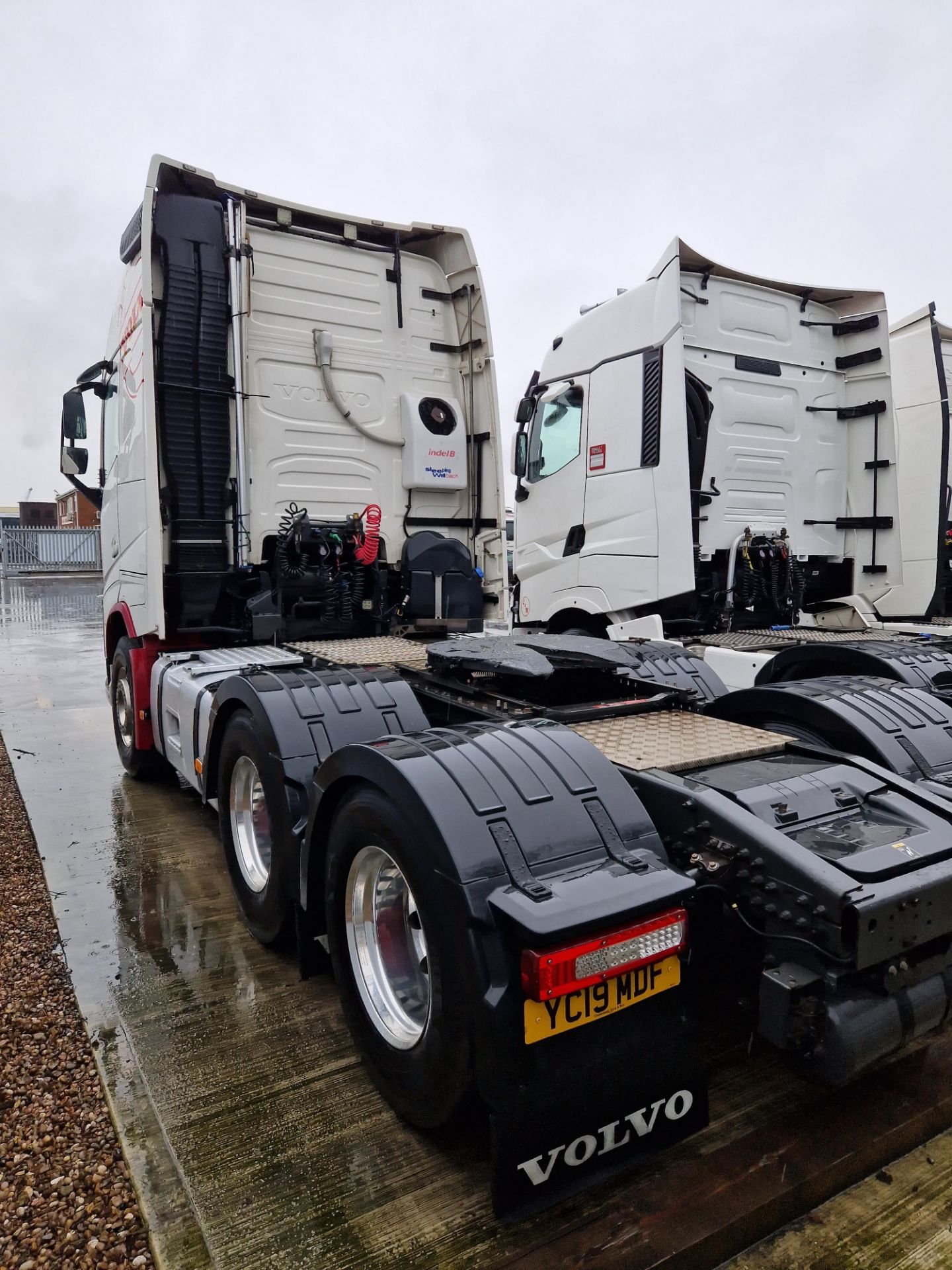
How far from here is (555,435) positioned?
251 inches

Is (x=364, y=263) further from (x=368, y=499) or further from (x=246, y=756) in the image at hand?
(x=246, y=756)

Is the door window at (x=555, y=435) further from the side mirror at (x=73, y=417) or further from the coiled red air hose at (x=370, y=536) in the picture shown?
the side mirror at (x=73, y=417)

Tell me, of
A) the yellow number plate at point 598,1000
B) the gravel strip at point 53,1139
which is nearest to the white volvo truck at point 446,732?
the yellow number plate at point 598,1000

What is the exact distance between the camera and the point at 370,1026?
2.20 metres

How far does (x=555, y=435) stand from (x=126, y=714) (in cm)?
376

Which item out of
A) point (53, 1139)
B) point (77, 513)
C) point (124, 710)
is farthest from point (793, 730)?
point (77, 513)

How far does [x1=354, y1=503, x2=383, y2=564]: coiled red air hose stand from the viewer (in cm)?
543

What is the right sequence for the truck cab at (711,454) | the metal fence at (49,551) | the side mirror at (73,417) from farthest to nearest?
the metal fence at (49,551), the side mirror at (73,417), the truck cab at (711,454)

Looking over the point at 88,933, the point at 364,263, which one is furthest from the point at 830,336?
the point at 88,933

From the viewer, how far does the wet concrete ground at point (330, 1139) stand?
1771mm

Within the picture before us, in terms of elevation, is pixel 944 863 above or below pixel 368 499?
below

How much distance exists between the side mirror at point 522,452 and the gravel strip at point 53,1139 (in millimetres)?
4741

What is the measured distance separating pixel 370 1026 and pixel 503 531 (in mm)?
3988

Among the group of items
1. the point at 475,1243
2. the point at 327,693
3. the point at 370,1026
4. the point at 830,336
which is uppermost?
the point at 830,336
